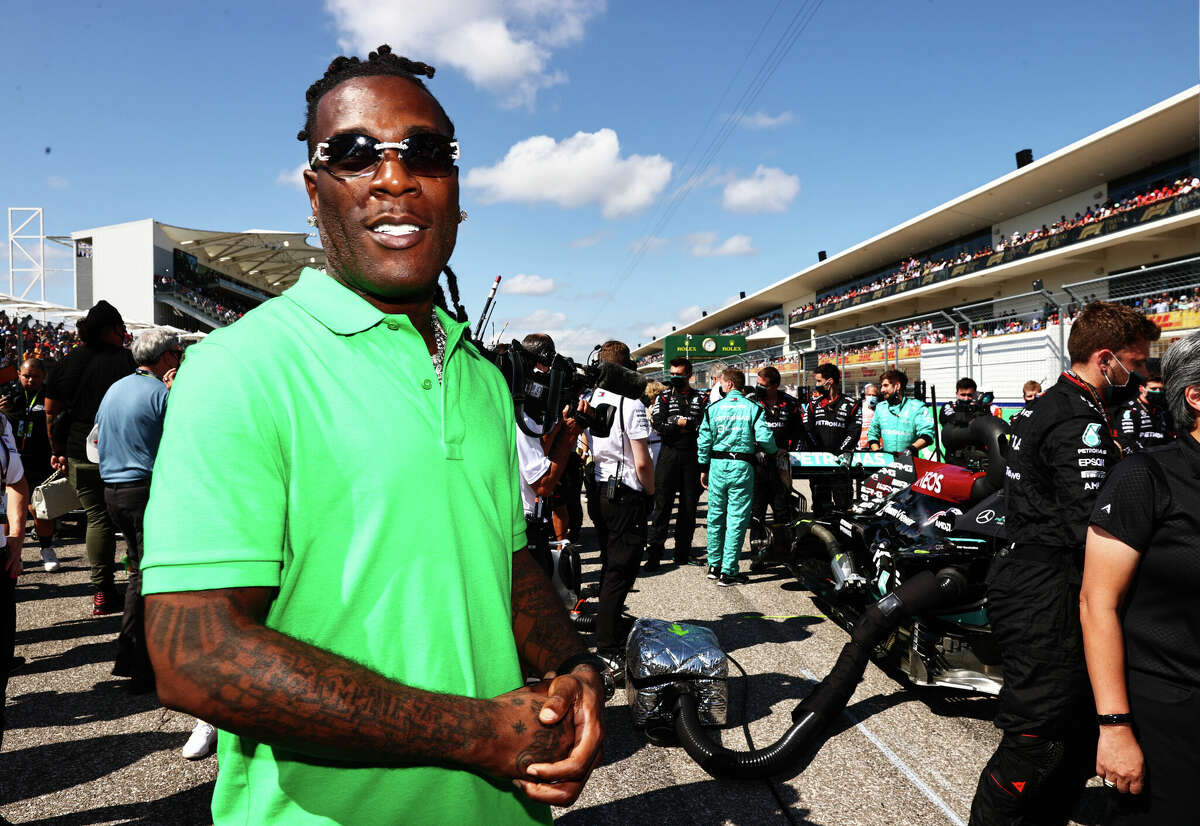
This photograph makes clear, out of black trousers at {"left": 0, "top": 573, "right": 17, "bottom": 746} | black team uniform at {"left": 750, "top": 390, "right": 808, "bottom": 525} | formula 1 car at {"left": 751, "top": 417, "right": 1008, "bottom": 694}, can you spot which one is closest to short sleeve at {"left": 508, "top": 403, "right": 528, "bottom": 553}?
black trousers at {"left": 0, "top": 573, "right": 17, "bottom": 746}

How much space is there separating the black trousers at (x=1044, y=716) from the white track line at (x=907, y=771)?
0.68 m

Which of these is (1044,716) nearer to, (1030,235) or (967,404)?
(967,404)

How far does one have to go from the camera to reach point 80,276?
42.7 m

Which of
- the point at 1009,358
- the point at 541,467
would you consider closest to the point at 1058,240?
the point at 1009,358

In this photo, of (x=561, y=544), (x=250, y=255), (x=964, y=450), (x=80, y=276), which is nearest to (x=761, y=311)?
(x=250, y=255)

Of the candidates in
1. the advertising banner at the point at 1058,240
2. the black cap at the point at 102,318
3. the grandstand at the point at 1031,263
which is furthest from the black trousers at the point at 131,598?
the advertising banner at the point at 1058,240

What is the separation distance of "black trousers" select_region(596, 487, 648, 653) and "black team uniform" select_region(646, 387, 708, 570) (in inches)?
107

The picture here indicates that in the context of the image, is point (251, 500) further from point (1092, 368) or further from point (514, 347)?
point (1092, 368)

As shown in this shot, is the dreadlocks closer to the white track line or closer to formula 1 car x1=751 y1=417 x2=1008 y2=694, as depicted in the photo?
the white track line

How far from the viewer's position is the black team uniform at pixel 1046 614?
2.34m

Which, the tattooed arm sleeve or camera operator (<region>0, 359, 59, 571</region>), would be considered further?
camera operator (<region>0, 359, 59, 571</region>)

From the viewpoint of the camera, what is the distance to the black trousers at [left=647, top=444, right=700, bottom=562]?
26.1 feet

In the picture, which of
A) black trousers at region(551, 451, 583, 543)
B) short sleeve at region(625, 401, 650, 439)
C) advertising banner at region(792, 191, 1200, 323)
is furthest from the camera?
advertising banner at region(792, 191, 1200, 323)

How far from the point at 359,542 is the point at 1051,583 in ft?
8.49
